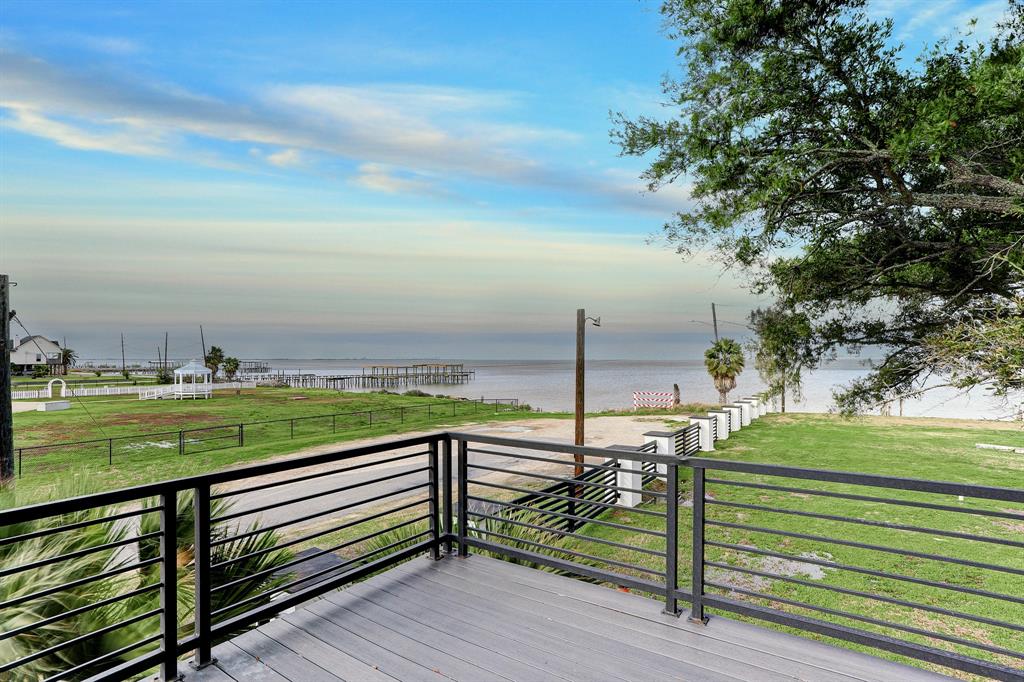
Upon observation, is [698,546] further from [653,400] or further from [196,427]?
[653,400]

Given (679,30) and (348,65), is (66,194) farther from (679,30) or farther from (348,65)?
(679,30)

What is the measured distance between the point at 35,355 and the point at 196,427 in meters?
43.0

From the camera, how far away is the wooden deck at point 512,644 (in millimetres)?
2287

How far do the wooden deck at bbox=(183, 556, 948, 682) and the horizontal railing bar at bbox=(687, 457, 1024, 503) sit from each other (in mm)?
790

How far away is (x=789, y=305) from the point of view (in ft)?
25.4

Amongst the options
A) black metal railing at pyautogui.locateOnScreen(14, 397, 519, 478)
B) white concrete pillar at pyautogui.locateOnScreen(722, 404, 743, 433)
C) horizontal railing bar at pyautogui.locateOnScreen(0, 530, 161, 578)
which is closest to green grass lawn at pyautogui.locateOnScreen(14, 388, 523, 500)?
black metal railing at pyautogui.locateOnScreen(14, 397, 519, 478)

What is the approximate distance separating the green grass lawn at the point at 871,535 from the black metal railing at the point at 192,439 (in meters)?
12.2

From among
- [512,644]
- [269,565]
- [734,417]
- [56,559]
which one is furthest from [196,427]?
[512,644]

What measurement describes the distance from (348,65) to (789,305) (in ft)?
32.3

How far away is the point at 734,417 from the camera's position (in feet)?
52.0

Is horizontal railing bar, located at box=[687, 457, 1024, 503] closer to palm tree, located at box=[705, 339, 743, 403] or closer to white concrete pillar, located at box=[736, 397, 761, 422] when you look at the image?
white concrete pillar, located at box=[736, 397, 761, 422]

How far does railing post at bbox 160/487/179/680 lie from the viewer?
7.26 ft

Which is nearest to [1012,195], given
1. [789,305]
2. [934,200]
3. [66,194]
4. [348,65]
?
[934,200]

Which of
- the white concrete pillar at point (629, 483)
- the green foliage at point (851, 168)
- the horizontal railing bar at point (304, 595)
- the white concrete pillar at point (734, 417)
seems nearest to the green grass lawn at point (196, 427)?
the horizontal railing bar at point (304, 595)
